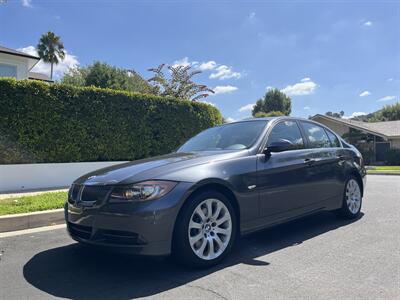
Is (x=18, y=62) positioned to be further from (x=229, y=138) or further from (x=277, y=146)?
(x=277, y=146)

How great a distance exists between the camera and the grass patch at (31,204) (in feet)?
20.5

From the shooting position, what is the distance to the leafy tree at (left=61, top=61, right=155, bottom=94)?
28391 mm

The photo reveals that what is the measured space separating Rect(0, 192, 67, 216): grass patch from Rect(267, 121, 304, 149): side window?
4163 mm

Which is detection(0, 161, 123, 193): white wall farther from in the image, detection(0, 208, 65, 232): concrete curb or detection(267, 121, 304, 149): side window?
detection(267, 121, 304, 149): side window

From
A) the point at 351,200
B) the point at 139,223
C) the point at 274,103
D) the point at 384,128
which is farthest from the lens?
the point at 274,103

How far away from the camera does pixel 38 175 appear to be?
1032cm

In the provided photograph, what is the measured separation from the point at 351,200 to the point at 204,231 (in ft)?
10.3

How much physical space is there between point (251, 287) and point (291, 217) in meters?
1.58

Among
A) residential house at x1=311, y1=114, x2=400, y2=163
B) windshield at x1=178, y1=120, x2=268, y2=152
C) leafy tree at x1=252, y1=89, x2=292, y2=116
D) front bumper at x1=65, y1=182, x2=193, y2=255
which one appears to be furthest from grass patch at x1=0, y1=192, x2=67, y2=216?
leafy tree at x1=252, y1=89, x2=292, y2=116

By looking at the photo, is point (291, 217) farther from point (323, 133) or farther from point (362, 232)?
point (323, 133)

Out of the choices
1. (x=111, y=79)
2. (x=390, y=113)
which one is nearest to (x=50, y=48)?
(x=111, y=79)

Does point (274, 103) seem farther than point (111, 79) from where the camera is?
Yes

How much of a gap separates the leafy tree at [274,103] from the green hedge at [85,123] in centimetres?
4376

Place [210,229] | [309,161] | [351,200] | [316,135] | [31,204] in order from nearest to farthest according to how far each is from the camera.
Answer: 1. [210,229]
2. [309,161]
3. [316,135]
4. [351,200]
5. [31,204]
